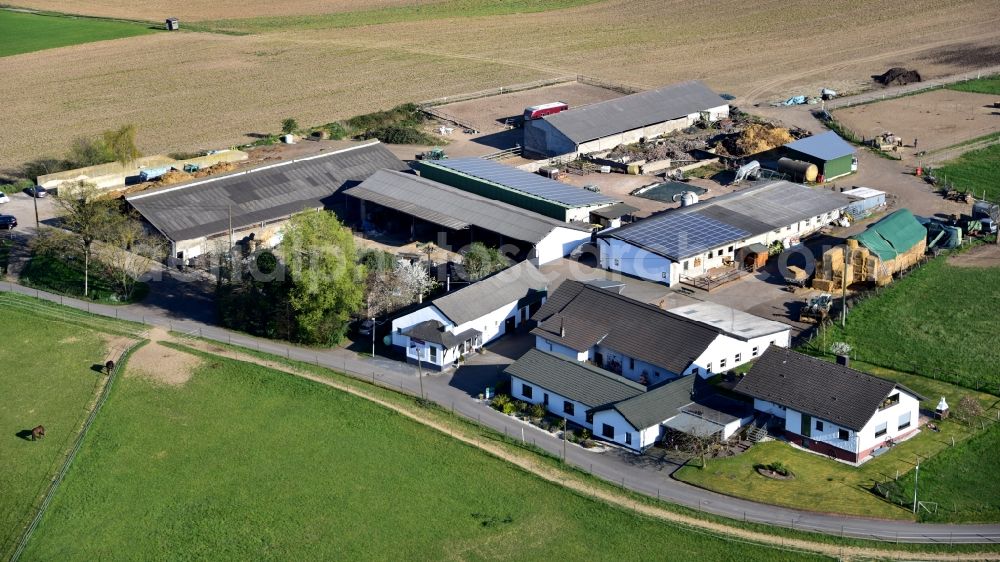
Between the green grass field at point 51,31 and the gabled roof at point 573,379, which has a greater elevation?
the green grass field at point 51,31

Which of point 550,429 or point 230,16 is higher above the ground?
point 230,16

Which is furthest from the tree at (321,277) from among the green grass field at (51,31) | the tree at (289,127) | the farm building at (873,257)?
the green grass field at (51,31)

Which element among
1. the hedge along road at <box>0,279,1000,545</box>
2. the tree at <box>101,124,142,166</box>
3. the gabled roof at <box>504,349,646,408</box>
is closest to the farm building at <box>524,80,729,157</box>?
the tree at <box>101,124,142,166</box>

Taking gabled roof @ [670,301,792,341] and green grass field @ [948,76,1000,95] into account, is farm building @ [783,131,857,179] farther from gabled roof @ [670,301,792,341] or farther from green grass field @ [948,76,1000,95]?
green grass field @ [948,76,1000,95]

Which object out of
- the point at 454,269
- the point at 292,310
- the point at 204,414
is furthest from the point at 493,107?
the point at 204,414

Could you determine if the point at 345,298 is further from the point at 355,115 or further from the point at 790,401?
the point at 355,115

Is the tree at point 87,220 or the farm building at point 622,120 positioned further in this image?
the farm building at point 622,120

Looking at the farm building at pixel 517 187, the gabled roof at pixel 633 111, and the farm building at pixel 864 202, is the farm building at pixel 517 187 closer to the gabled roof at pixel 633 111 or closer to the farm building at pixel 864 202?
the gabled roof at pixel 633 111
